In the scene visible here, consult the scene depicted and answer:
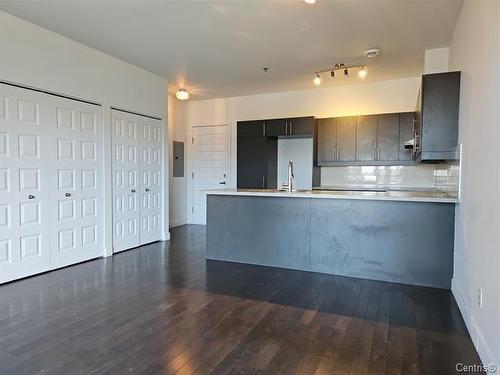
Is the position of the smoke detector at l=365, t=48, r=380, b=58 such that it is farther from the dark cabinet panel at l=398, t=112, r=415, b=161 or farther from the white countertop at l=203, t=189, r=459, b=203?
the white countertop at l=203, t=189, r=459, b=203

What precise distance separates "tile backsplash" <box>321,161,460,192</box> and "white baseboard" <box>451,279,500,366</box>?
8.46ft

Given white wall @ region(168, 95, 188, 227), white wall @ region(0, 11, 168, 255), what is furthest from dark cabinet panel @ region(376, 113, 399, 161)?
white wall @ region(168, 95, 188, 227)

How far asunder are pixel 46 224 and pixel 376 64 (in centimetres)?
486

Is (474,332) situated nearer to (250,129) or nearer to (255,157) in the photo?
(255,157)

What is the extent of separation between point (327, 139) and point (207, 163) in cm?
274

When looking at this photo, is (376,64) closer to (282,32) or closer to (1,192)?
(282,32)

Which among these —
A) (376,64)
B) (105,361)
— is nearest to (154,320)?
(105,361)

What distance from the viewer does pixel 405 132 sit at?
17.5ft

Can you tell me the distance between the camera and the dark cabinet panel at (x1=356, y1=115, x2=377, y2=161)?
5.54 metres

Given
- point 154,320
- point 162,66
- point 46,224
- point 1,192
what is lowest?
point 154,320

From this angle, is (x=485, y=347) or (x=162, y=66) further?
(x=162, y=66)

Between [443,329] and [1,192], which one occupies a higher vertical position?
[1,192]

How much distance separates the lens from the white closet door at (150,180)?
5.25m

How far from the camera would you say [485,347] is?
2.02m
